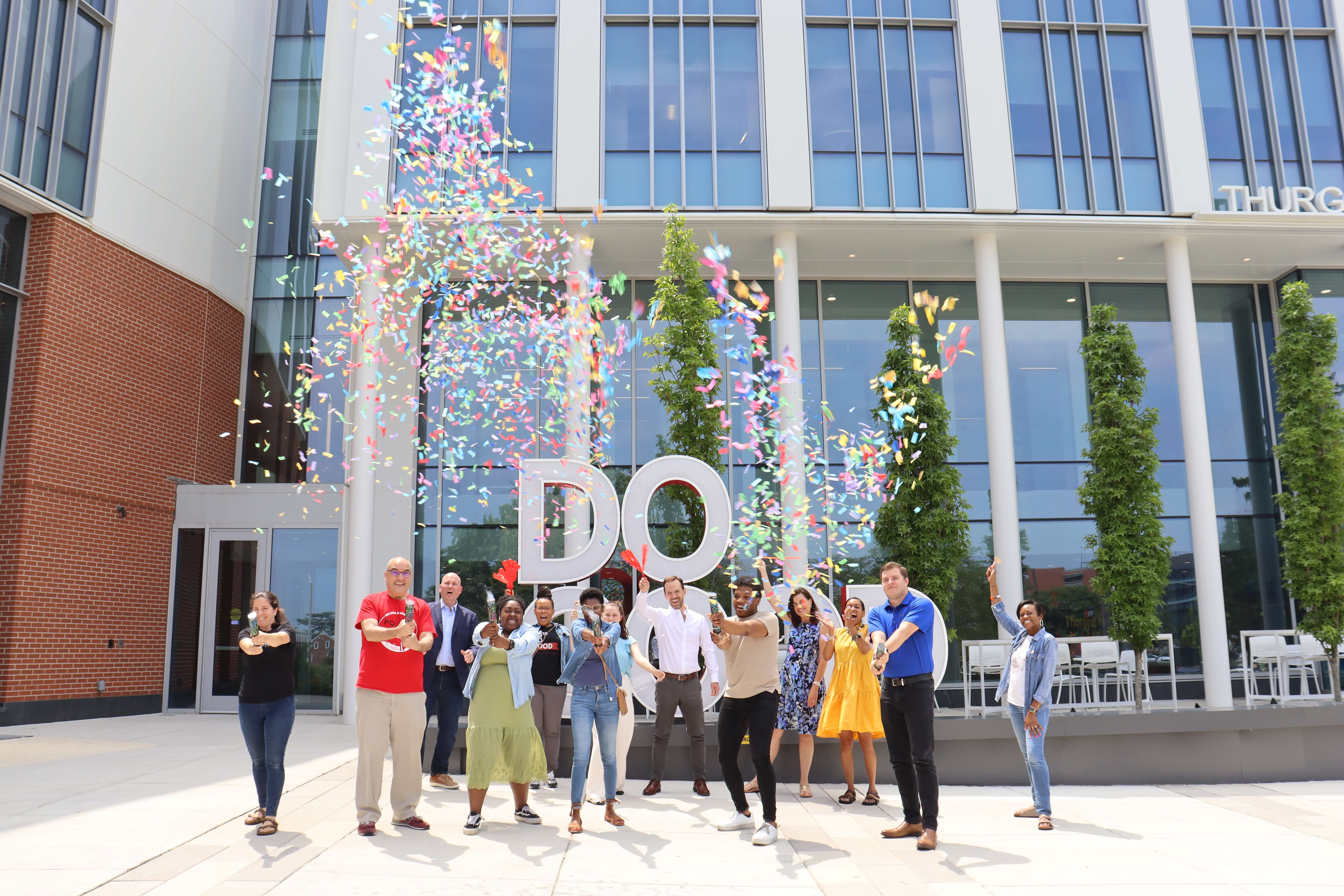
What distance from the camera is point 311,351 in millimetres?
14320

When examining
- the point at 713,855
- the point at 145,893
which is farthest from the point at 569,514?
the point at 145,893

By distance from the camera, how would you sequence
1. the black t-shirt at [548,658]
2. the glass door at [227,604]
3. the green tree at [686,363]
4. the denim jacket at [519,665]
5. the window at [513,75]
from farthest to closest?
the glass door at [227,604] → the window at [513,75] → the green tree at [686,363] → the black t-shirt at [548,658] → the denim jacket at [519,665]

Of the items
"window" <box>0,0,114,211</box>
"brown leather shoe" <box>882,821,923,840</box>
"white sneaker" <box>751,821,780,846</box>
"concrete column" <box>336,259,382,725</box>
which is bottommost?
"brown leather shoe" <box>882,821,923,840</box>

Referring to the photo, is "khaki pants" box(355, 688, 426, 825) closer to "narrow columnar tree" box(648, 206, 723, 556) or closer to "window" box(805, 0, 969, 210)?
"narrow columnar tree" box(648, 206, 723, 556)

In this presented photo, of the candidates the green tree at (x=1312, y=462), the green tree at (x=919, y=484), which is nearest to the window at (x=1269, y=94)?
the green tree at (x=1312, y=462)

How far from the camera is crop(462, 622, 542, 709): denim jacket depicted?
6.47 m

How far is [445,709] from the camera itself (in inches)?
327

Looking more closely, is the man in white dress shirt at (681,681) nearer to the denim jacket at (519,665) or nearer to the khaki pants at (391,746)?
the denim jacket at (519,665)

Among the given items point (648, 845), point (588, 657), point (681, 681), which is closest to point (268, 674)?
point (588, 657)

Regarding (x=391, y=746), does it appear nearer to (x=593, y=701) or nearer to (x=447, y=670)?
(x=593, y=701)

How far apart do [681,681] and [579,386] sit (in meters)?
6.94

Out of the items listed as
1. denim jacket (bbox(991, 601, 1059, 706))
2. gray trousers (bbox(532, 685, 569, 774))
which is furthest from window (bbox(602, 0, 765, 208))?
denim jacket (bbox(991, 601, 1059, 706))

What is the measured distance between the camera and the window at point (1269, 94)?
610 inches

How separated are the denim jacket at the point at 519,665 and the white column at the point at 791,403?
701 centimetres
